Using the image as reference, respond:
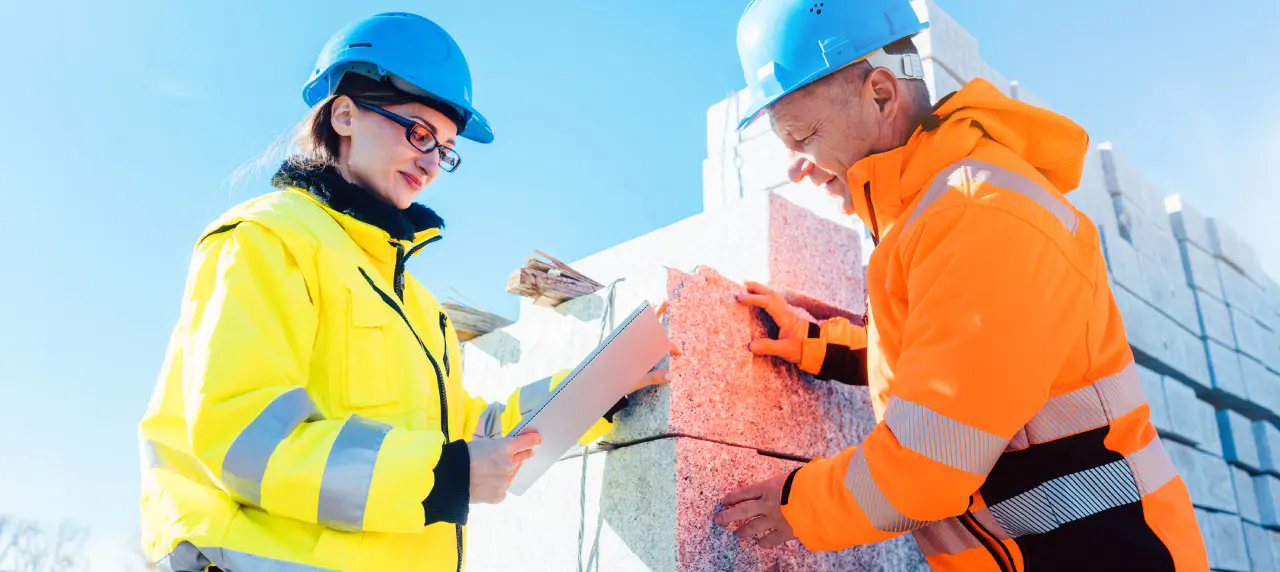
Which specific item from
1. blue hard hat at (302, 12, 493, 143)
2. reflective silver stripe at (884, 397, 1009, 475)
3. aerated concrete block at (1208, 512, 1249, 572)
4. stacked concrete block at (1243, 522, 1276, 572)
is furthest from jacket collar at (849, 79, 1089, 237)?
stacked concrete block at (1243, 522, 1276, 572)

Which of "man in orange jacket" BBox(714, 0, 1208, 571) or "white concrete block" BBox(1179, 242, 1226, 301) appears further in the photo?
"white concrete block" BBox(1179, 242, 1226, 301)

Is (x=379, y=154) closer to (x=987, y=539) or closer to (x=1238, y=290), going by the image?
(x=987, y=539)

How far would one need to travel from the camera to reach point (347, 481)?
1.47 m

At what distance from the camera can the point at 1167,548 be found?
1651 mm

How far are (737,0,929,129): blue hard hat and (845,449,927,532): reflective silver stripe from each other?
0.93 m

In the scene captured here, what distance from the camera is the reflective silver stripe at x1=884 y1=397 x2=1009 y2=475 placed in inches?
66.5

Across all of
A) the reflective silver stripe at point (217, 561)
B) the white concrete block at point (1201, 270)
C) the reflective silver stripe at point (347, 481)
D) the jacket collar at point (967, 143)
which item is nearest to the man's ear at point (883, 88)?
the jacket collar at point (967, 143)

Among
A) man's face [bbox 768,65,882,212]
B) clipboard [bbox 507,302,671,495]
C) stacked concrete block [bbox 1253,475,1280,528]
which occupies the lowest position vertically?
clipboard [bbox 507,302,671,495]

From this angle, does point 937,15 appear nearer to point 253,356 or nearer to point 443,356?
point 443,356

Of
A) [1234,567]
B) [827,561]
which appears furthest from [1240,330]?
[827,561]

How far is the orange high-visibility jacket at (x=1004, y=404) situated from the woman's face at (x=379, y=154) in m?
1.14

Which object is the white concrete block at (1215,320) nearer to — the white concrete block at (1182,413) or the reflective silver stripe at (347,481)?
the white concrete block at (1182,413)

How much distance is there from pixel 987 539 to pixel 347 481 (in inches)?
50.7

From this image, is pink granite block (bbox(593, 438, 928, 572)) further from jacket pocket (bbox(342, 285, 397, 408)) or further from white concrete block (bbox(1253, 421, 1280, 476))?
white concrete block (bbox(1253, 421, 1280, 476))
